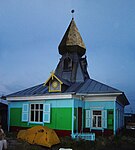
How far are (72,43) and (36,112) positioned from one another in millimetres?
7488

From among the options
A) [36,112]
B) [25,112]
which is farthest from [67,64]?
[25,112]

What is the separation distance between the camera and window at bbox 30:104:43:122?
53.0 feet

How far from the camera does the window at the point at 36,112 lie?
16156mm

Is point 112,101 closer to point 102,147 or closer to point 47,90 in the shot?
point 102,147

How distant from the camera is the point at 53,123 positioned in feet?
50.3

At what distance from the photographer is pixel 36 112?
16328 mm

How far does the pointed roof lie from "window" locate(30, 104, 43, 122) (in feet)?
21.8

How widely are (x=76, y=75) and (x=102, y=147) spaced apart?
25.5 feet

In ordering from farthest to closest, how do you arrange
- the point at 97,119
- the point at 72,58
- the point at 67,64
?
the point at 72,58 < the point at 67,64 < the point at 97,119

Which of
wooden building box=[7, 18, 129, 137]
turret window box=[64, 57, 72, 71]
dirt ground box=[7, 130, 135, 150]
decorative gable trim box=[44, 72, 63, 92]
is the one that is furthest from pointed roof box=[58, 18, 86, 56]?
dirt ground box=[7, 130, 135, 150]

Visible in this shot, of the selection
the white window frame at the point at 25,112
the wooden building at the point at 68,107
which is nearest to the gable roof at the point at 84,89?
the wooden building at the point at 68,107

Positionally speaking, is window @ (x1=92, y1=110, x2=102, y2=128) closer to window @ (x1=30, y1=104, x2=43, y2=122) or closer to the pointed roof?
window @ (x1=30, y1=104, x2=43, y2=122)

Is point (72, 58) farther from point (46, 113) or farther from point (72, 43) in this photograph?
point (46, 113)

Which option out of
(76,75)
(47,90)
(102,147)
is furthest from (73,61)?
(102,147)
